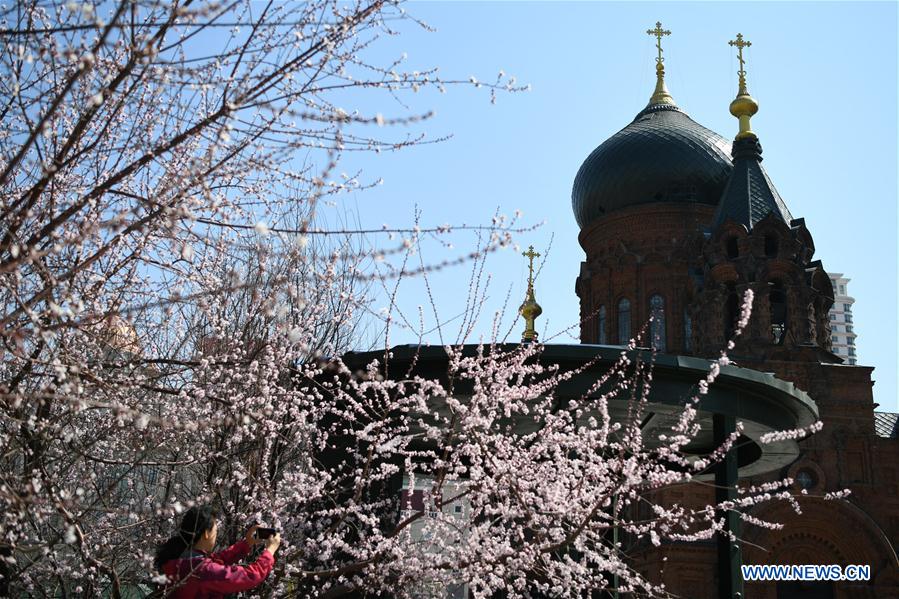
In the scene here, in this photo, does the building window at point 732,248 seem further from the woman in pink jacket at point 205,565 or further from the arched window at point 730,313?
the woman in pink jacket at point 205,565

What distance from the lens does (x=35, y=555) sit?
27.8 feet

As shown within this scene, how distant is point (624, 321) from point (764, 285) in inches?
343

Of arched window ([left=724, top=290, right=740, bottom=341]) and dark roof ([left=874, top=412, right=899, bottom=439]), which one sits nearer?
arched window ([left=724, top=290, right=740, bottom=341])

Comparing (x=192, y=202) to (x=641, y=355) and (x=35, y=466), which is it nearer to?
(x=35, y=466)

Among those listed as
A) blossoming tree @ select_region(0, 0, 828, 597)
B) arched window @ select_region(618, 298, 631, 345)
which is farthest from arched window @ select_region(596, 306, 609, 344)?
blossoming tree @ select_region(0, 0, 828, 597)

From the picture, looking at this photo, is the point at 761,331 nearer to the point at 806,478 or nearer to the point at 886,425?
the point at 806,478

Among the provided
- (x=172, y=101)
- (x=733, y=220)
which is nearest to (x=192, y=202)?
(x=172, y=101)

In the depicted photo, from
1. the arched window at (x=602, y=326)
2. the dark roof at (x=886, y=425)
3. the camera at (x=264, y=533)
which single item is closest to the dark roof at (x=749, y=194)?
the arched window at (x=602, y=326)

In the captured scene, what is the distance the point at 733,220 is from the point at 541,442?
2618cm

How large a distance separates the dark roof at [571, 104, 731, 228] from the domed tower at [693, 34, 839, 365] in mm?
4844

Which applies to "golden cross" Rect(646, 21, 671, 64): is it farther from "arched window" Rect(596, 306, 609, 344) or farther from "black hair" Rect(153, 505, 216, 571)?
"black hair" Rect(153, 505, 216, 571)

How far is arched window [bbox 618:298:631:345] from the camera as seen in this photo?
38.4 metres

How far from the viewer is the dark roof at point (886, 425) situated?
103 ft

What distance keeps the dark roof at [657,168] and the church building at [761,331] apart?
0.20ft
